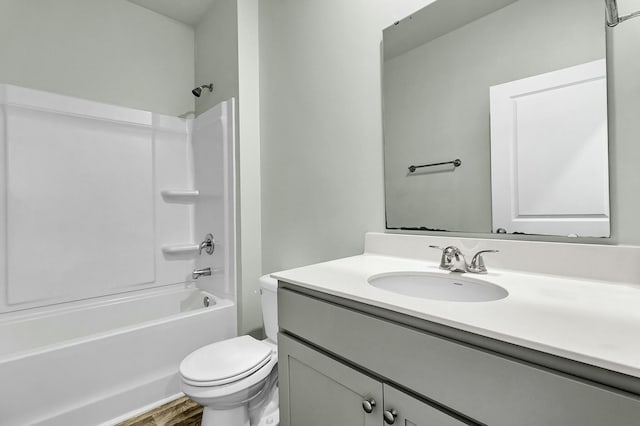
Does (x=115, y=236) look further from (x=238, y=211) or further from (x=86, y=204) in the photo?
(x=238, y=211)

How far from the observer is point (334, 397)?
0.84 meters

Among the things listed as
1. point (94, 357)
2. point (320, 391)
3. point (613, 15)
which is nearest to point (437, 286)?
point (320, 391)

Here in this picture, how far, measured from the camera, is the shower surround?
150cm

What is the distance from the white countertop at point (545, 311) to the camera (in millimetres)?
472

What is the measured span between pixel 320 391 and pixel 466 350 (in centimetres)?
49

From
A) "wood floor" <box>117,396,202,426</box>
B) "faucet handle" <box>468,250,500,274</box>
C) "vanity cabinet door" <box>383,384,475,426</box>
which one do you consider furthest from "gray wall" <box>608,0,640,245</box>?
"wood floor" <box>117,396,202,426</box>

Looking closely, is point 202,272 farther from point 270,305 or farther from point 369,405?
point 369,405

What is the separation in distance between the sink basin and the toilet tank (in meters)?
0.74

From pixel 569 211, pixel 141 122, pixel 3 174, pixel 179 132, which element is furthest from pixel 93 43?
pixel 569 211

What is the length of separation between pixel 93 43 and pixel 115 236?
1.39 metres

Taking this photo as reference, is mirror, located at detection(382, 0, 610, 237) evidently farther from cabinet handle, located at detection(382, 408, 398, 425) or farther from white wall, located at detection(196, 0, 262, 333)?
white wall, located at detection(196, 0, 262, 333)

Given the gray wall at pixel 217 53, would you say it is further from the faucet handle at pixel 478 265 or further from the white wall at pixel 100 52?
the faucet handle at pixel 478 265

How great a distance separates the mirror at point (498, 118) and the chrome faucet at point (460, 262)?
140 millimetres

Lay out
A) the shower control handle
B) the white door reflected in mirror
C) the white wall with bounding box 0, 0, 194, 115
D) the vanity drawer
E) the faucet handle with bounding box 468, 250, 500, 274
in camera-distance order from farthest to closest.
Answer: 1. the shower control handle
2. the white wall with bounding box 0, 0, 194, 115
3. the faucet handle with bounding box 468, 250, 500, 274
4. the white door reflected in mirror
5. the vanity drawer
